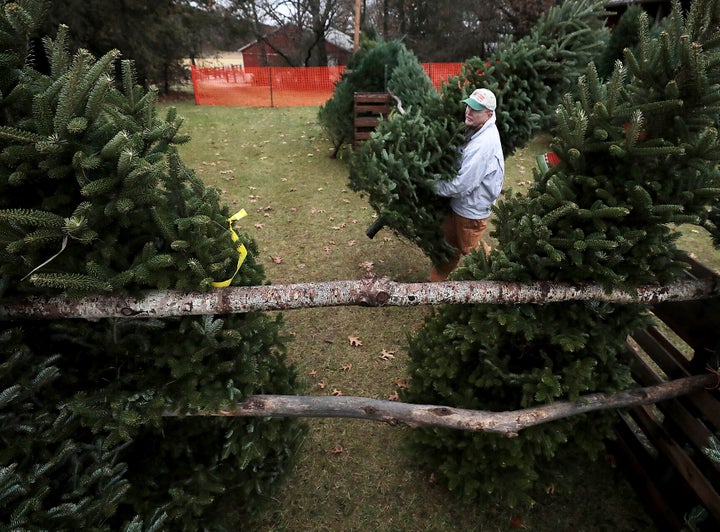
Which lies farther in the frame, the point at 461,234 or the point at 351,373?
the point at 461,234

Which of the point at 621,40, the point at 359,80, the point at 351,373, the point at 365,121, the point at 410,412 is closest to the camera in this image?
the point at 410,412

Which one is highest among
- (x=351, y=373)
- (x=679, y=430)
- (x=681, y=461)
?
(x=679, y=430)

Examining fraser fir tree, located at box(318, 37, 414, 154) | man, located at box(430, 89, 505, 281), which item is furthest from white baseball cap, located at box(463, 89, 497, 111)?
fraser fir tree, located at box(318, 37, 414, 154)

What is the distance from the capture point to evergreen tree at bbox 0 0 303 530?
1.78 metres

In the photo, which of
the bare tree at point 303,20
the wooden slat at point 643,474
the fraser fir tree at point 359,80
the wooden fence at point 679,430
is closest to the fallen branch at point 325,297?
the wooden fence at point 679,430

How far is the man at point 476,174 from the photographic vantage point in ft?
14.2

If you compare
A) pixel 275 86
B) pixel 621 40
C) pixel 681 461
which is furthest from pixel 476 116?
pixel 275 86

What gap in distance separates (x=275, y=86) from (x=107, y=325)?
65.7 ft

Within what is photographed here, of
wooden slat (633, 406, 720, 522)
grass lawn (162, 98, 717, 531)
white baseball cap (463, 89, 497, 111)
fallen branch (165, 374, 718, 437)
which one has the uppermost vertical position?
white baseball cap (463, 89, 497, 111)

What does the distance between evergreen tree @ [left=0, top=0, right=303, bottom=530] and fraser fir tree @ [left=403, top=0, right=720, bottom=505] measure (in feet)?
4.48

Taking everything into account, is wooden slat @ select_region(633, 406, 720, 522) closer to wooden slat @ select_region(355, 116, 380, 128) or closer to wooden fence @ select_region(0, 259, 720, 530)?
wooden fence @ select_region(0, 259, 720, 530)

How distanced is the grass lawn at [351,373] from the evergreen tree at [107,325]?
90cm

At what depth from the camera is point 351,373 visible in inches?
187

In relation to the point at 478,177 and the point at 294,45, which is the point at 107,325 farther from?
the point at 294,45
